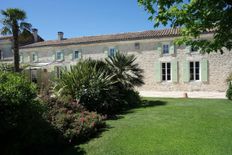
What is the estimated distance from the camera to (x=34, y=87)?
675cm

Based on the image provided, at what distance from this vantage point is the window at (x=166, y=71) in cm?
2556

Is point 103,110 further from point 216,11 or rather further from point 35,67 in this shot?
point 35,67

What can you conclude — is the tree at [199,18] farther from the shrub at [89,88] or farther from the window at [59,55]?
the window at [59,55]

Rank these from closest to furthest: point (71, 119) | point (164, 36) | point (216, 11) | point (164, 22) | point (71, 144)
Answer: point (216, 11), point (164, 22), point (71, 144), point (71, 119), point (164, 36)

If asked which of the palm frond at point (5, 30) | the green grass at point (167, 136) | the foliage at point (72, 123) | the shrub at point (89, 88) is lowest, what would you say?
the green grass at point (167, 136)

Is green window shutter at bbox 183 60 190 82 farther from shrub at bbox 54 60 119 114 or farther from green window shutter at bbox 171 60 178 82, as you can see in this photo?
shrub at bbox 54 60 119 114

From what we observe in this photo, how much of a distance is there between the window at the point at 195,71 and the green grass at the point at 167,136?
14.6 metres

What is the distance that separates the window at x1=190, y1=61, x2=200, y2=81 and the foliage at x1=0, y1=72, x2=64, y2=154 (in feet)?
64.5

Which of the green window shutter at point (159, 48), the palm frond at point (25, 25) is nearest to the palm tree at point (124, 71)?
the green window shutter at point (159, 48)

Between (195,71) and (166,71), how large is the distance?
277 cm

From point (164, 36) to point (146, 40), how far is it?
80.1 inches

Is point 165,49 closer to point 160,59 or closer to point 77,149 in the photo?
point 160,59

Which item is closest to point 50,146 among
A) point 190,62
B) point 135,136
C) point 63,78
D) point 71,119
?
point 71,119

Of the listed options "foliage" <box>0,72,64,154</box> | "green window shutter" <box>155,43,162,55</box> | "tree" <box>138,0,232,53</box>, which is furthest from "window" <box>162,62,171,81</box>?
"tree" <box>138,0,232,53</box>
